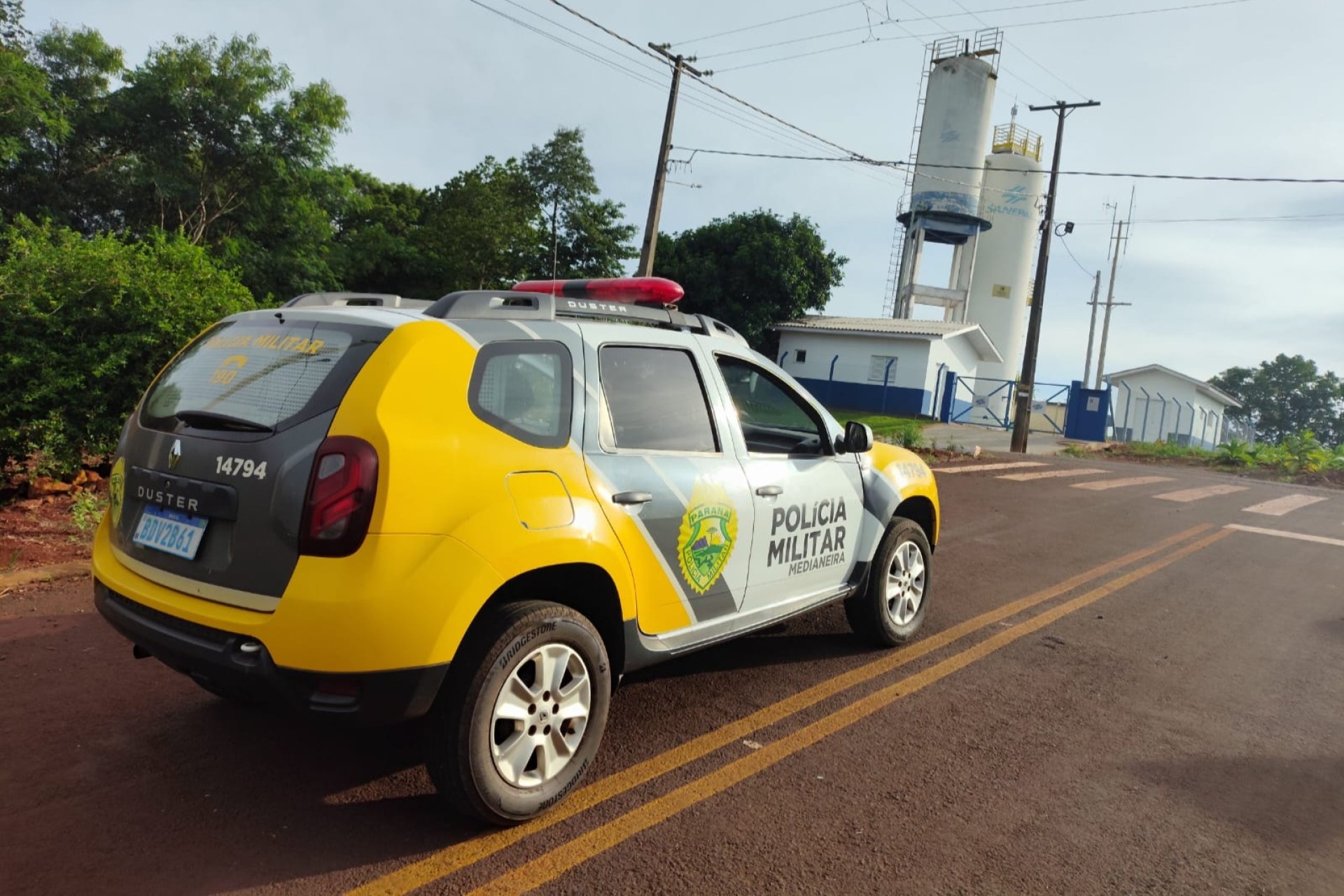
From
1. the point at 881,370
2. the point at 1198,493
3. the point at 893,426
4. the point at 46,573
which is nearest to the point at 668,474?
the point at 46,573

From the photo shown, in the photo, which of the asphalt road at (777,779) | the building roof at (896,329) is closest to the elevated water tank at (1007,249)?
the building roof at (896,329)

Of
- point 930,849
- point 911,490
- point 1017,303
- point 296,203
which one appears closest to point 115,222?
point 296,203

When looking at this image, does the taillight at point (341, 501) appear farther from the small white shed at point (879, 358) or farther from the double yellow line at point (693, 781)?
the small white shed at point (879, 358)

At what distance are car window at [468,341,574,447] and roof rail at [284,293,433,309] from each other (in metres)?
0.57

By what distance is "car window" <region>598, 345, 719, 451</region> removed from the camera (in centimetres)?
349

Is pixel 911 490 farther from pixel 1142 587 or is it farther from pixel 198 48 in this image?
pixel 198 48

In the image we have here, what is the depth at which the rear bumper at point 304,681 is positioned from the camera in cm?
262

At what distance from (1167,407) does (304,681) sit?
4452 centimetres

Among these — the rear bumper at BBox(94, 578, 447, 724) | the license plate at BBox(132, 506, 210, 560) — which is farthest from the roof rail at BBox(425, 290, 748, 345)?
the rear bumper at BBox(94, 578, 447, 724)

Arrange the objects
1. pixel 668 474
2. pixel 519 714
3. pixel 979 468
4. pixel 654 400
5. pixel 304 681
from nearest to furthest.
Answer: pixel 304 681, pixel 519 714, pixel 668 474, pixel 654 400, pixel 979 468

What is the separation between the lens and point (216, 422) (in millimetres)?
2947

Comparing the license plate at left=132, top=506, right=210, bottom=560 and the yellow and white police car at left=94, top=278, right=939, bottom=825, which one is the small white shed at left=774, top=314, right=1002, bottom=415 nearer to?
the yellow and white police car at left=94, top=278, right=939, bottom=825

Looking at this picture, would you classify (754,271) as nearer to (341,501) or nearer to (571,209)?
(571,209)

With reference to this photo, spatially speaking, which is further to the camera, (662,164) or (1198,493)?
(662,164)
